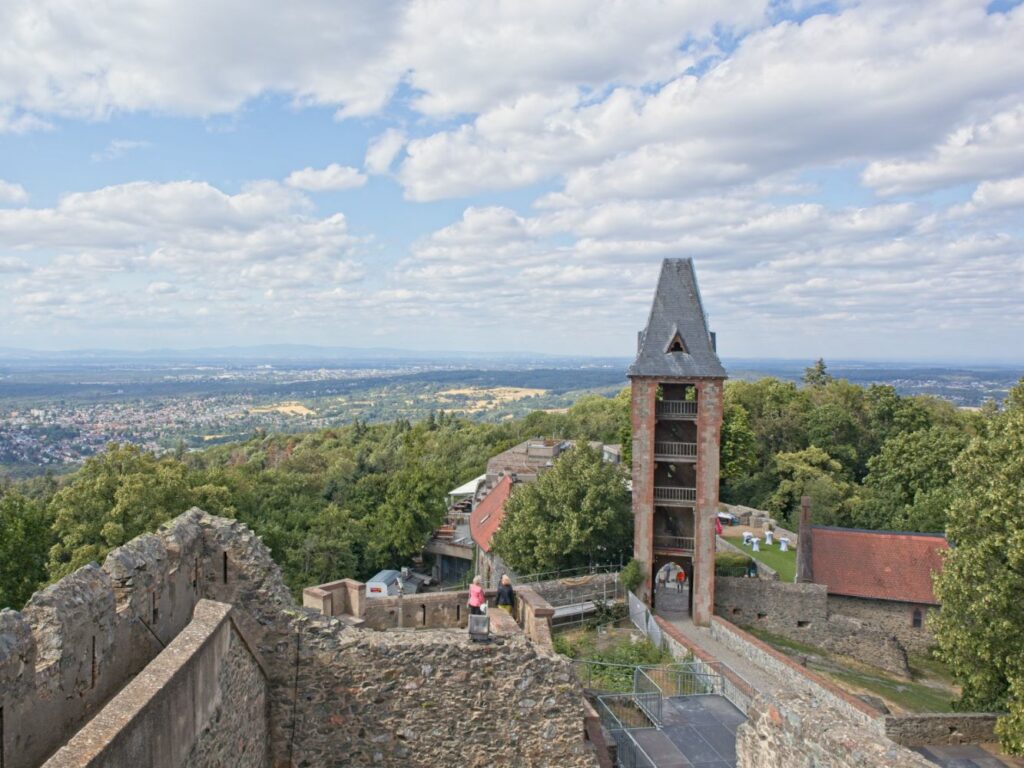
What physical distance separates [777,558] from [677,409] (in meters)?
14.0

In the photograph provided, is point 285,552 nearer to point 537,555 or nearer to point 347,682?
point 537,555

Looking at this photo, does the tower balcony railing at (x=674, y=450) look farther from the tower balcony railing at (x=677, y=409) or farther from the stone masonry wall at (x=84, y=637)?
the stone masonry wall at (x=84, y=637)

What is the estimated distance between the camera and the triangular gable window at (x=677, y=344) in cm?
2975

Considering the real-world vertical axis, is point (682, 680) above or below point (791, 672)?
above

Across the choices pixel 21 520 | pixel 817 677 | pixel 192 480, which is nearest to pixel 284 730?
pixel 817 677

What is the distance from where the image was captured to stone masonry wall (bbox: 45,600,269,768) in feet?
16.0

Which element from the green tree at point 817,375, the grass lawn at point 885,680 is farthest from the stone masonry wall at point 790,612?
the green tree at point 817,375

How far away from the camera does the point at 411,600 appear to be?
12438 mm

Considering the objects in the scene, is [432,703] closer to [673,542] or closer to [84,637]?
[84,637]

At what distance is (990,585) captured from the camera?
55.6 ft

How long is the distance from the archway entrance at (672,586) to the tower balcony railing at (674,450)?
14.1 feet

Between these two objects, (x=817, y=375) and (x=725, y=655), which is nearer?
(x=725, y=655)

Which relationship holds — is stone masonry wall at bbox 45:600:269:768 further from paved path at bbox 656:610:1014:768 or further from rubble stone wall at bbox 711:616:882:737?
rubble stone wall at bbox 711:616:882:737

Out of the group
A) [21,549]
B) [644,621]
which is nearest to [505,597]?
[644,621]
